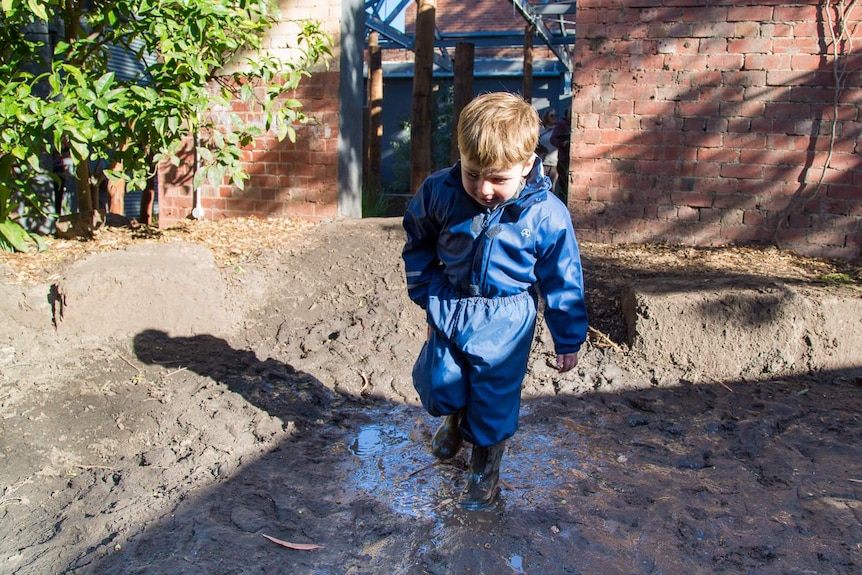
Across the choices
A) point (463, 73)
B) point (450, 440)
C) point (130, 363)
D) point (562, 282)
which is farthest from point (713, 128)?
point (463, 73)

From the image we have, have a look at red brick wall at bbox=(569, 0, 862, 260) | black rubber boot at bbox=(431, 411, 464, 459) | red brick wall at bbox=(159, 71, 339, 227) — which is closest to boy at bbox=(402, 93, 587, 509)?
black rubber boot at bbox=(431, 411, 464, 459)

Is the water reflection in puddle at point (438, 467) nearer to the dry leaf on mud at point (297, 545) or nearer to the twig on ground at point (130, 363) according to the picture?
the dry leaf on mud at point (297, 545)

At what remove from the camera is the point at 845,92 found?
5195mm

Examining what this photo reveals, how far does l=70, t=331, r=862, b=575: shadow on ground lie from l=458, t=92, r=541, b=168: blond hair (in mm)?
Answer: 1351

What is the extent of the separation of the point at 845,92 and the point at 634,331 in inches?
98.6

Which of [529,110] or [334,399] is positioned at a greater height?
[529,110]

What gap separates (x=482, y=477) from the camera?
2873mm

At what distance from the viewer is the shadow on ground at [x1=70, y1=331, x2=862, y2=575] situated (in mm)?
2514

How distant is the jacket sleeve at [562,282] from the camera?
105 inches

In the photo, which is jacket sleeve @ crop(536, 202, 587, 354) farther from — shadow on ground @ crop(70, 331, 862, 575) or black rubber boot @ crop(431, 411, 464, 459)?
shadow on ground @ crop(70, 331, 862, 575)

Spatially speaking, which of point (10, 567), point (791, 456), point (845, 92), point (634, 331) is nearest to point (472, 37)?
point (845, 92)

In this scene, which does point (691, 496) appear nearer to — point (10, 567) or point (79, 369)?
point (10, 567)

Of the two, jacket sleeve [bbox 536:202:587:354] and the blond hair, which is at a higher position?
the blond hair

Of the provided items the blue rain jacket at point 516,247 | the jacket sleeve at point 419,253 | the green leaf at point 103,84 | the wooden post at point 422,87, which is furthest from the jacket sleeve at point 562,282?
the wooden post at point 422,87
